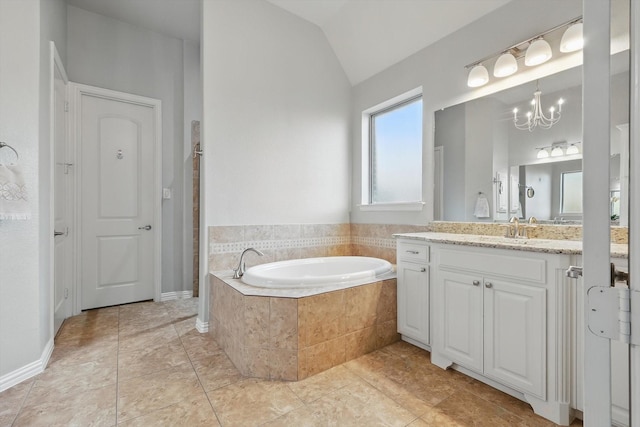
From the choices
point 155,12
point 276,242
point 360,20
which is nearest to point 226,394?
point 276,242

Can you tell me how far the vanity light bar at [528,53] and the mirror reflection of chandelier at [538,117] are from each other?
21cm

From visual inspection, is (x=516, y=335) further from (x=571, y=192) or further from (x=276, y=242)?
(x=276, y=242)

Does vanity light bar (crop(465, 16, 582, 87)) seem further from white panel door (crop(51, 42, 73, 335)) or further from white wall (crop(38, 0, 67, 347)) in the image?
white panel door (crop(51, 42, 73, 335))

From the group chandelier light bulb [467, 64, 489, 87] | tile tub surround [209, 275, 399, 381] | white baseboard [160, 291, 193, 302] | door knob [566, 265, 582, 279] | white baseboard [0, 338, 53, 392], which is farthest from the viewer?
white baseboard [160, 291, 193, 302]

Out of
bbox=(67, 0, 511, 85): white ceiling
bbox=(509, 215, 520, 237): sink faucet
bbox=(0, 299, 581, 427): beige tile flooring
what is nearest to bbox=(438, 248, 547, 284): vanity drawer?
bbox=(509, 215, 520, 237): sink faucet

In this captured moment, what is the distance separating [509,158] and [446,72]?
944mm

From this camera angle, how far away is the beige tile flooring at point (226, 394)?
1543mm

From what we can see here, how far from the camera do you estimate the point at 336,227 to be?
3.49m

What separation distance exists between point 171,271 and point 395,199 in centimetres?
264

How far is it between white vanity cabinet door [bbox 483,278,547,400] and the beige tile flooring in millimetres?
159

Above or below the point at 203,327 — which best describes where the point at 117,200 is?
above

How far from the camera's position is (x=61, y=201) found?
274cm

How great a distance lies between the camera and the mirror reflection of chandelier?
1987mm
